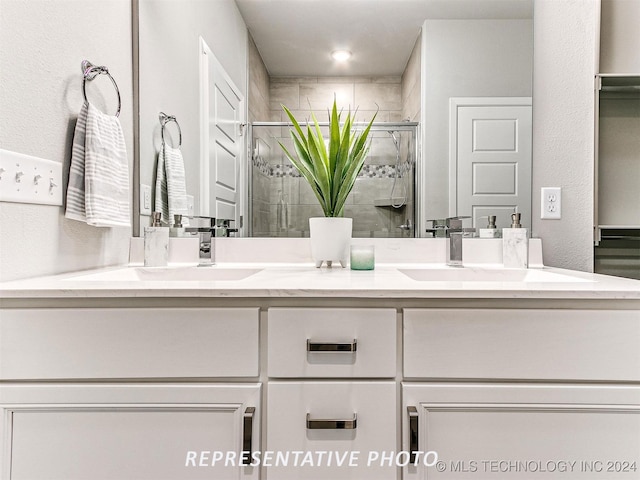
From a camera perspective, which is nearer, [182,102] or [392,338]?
[392,338]

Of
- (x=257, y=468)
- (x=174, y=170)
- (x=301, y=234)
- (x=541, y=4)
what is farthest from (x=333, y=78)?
(x=257, y=468)

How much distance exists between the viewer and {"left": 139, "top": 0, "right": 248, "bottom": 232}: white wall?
4.79 feet

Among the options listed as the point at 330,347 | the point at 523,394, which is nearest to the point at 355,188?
the point at 330,347

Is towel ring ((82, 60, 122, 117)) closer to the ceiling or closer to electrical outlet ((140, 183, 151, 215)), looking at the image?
electrical outlet ((140, 183, 151, 215))

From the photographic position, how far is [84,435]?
32.2 inches

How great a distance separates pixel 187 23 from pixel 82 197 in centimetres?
79

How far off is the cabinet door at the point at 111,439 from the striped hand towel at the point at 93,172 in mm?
493

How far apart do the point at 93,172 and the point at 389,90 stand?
0.97 m

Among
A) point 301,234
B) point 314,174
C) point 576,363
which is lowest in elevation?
point 576,363

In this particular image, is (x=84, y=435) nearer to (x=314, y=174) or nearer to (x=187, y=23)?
(x=314, y=174)

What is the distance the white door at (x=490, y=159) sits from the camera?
A: 1.42 m

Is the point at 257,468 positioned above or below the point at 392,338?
below

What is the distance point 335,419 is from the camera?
82 cm

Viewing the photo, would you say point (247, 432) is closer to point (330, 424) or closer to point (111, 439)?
point (330, 424)
